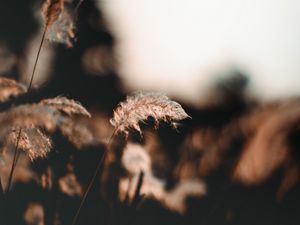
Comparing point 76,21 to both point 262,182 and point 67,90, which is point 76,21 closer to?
point 67,90

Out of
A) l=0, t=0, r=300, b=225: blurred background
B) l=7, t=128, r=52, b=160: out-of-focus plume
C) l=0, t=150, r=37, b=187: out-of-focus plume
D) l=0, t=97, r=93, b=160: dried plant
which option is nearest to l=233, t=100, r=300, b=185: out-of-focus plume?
l=0, t=0, r=300, b=225: blurred background

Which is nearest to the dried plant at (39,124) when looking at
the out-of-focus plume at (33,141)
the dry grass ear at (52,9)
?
the out-of-focus plume at (33,141)

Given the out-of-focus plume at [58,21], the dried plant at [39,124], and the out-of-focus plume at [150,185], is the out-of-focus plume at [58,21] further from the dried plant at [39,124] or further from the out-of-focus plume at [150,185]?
the out-of-focus plume at [150,185]

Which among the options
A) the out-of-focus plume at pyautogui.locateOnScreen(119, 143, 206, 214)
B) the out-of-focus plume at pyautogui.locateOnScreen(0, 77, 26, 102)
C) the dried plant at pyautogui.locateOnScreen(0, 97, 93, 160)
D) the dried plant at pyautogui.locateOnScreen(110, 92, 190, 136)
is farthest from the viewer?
the out-of-focus plume at pyautogui.locateOnScreen(0, 77, 26, 102)

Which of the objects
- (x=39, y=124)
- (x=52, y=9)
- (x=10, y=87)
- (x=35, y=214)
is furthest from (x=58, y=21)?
(x=35, y=214)

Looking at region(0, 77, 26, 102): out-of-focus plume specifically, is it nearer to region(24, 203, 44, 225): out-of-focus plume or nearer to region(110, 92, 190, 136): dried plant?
A: region(110, 92, 190, 136): dried plant
